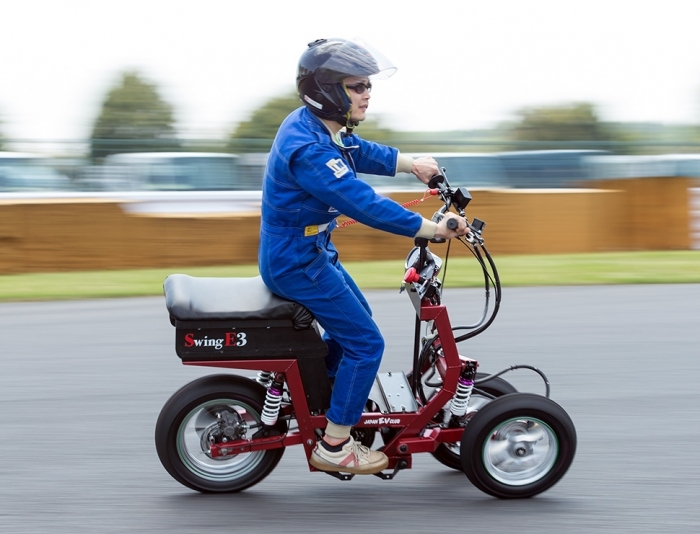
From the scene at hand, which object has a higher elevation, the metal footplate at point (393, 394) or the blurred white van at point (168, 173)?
the blurred white van at point (168, 173)

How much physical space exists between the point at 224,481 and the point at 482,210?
8.96m

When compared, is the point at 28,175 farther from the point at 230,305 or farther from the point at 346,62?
the point at 346,62

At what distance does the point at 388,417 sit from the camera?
4.45m

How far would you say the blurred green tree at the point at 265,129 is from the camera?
46.3 feet

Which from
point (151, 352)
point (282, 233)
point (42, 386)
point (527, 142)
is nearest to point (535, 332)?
point (151, 352)

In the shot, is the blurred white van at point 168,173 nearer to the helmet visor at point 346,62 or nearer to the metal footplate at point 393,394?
the metal footplate at point 393,394

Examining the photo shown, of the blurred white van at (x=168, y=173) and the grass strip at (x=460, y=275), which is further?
the blurred white van at (x=168, y=173)

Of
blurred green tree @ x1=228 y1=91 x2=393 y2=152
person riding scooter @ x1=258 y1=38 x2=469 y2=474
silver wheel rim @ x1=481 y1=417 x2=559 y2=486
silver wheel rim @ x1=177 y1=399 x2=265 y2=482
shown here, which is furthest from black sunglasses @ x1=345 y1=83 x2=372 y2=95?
blurred green tree @ x1=228 y1=91 x2=393 y2=152

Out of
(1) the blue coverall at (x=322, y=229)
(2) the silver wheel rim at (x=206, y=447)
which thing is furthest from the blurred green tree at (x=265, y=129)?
(1) the blue coverall at (x=322, y=229)

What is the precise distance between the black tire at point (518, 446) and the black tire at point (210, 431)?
34.0 inches

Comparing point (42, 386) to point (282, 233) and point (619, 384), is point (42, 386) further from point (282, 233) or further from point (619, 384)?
point (619, 384)

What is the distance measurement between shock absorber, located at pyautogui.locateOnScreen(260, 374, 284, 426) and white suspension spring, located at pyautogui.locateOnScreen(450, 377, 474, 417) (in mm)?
766

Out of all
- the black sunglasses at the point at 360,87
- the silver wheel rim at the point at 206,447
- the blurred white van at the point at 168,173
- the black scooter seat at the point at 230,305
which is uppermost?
the black sunglasses at the point at 360,87

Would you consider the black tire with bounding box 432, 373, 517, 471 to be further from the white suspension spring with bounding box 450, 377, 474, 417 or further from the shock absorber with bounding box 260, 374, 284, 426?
the shock absorber with bounding box 260, 374, 284, 426
